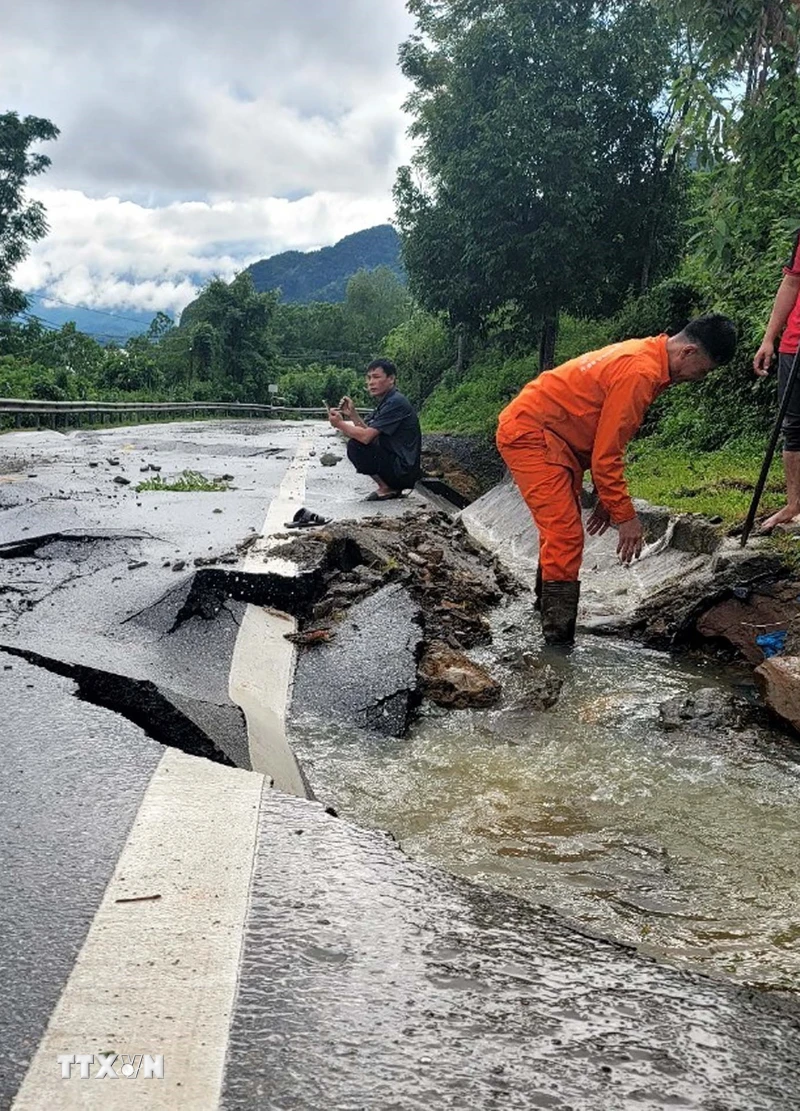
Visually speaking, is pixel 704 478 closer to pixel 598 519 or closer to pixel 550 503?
pixel 598 519

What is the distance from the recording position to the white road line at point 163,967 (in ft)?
4.67

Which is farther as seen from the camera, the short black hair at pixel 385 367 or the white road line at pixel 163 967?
the short black hair at pixel 385 367

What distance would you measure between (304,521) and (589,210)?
16.8m

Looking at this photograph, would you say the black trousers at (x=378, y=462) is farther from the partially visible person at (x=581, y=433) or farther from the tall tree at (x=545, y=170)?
the tall tree at (x=545, y=170)

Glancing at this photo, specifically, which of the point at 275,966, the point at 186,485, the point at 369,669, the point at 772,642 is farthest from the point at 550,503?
the point at 186,485

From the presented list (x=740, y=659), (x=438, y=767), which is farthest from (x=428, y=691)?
(x=740, y=659)

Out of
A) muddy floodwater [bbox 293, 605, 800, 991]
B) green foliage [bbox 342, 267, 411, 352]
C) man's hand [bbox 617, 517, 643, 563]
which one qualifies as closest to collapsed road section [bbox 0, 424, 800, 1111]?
muddy floodwater [bbox 293, 605, 800, 991]

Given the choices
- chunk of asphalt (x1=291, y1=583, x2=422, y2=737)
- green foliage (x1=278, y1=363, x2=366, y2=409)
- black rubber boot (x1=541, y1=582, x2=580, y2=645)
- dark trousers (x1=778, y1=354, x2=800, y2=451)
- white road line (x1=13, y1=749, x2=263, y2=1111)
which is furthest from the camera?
green foliage (x1=278, y1=363, x2=366, y2=409)

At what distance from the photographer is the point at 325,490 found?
1077 cm

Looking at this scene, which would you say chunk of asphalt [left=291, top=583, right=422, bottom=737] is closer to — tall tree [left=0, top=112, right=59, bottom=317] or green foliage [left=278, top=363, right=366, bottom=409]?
tall tree [left=0, top=112, right=59, bottom=317]

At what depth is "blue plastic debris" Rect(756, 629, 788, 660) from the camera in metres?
4.61

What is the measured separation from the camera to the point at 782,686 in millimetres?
3877

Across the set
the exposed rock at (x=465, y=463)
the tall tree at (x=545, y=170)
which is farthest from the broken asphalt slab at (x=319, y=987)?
the tall tree at (x=545, y=170)

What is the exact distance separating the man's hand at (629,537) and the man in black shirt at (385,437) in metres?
4.54
